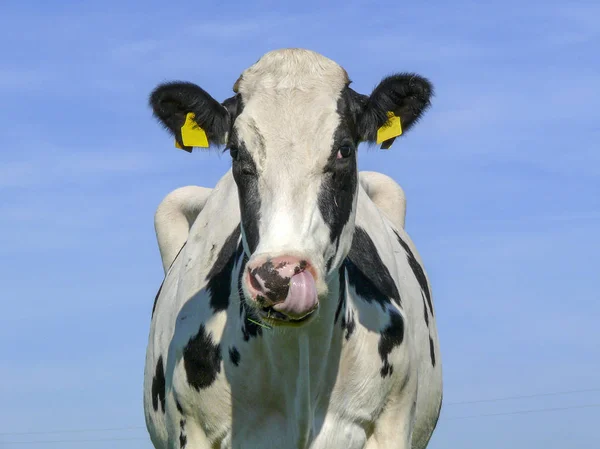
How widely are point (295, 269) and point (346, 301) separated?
140cm

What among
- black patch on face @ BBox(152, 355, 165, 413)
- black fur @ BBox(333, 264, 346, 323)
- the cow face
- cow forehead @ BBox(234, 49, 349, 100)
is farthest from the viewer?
black patch on face @ BBox(152, 355, 165, 413)

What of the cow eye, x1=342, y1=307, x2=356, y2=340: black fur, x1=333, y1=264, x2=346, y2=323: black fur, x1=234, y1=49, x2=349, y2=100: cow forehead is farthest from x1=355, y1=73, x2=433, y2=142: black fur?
x1=342, y1=307, x2=356, y2=340: black fur

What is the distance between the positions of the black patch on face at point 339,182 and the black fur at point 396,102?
0.29 m

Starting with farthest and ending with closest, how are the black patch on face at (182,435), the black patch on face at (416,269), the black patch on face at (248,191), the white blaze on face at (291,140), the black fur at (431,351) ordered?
the black patch on face at (416,269) < the black fur at (431,351) < the black patch on face at (182,435) < the black patch on face at (248,191) < the white blaze on face at (291,140)

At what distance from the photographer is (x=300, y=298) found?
21.7ft

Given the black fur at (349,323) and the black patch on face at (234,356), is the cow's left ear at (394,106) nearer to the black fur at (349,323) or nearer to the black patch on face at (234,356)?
the black fur at (349,323)

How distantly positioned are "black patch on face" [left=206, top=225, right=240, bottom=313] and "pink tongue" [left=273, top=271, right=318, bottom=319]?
1.53m

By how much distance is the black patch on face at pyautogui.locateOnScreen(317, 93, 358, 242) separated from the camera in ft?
23.3

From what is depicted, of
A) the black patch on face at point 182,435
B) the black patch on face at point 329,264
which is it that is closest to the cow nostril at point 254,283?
the black patch on face at point 329,264

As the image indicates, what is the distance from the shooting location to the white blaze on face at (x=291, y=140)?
22.5ft

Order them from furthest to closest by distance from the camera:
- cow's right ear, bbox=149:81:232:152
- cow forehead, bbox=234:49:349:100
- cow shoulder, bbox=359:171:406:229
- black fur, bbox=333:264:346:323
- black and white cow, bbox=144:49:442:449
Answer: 1. cow shoulder, bbox=359:171:406:229
2. cow's right ear, bbox=149:81:232:152
3. black fur, bbox=333:264:346:323
4. cow forehead, bbox=234:49:349:100
5. black and white cow, bbox=144:49:442:449

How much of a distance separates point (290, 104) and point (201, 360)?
68.5 inches

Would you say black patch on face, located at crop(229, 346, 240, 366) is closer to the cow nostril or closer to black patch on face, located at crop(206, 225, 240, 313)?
black patch on face, located at crop(206, 225, 240, 313)

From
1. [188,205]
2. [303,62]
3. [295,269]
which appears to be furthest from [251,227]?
[188,205]
